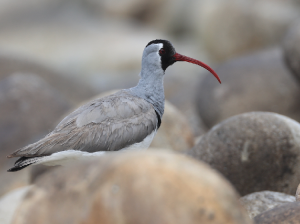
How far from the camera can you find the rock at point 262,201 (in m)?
5.54

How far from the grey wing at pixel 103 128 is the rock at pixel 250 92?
5039 mm

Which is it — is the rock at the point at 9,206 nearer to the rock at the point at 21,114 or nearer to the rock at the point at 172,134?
the rock at the point at 21,114

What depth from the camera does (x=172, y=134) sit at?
8867mm

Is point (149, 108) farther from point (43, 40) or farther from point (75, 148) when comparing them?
point (43, 40)

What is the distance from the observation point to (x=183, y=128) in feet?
29.8

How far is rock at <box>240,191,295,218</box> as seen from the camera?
5.54 m

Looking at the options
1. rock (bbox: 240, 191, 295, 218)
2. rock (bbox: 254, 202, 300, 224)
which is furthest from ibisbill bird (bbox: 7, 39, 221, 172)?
rock (bbox: 254, 202, 300, 224)

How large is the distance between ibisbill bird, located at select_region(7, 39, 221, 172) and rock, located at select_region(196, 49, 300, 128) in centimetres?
469

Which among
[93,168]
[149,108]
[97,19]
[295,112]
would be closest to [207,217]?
[93,168]

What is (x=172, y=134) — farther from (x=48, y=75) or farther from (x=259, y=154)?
(x=48, y=75)

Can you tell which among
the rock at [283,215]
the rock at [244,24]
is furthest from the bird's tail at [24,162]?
the rock at [244,24]

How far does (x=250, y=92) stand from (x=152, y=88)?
4967 millimetres

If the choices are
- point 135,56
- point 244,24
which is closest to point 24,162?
point 244,24

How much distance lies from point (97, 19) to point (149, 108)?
2156 centimetres
